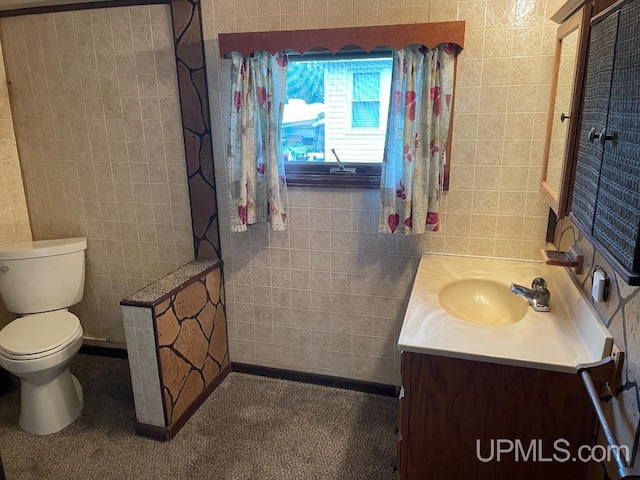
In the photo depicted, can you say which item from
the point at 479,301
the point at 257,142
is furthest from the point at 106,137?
the point at 479,301

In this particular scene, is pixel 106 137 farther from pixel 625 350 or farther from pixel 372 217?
pixel 625 350

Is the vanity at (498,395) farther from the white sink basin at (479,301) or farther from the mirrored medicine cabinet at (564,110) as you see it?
the mirrored medicine cabinet at (564,110)

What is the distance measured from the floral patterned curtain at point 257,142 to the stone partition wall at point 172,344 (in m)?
0.43

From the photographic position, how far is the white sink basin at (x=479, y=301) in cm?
186

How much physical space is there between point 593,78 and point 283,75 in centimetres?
134

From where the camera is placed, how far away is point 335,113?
2.29 metres

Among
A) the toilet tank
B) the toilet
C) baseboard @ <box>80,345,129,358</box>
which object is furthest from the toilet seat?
baseboard @ <box>80,345,129,358</box>

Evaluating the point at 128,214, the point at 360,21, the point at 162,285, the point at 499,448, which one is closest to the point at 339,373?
the point at 162,285

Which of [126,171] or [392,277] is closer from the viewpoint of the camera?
[392,277]

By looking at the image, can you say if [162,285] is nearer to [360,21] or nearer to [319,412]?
[319,412]

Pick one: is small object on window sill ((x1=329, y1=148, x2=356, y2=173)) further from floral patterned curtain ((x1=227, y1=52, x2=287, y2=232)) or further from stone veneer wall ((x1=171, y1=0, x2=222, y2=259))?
stone veneer wall ((x1=171, y1=0, x2=222, y2=259))

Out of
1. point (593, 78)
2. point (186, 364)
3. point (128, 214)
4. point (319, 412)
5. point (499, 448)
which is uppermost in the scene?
point (593, 78)

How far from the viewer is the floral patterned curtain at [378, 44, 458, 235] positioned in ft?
6.38

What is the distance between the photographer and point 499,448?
1.42 meters
